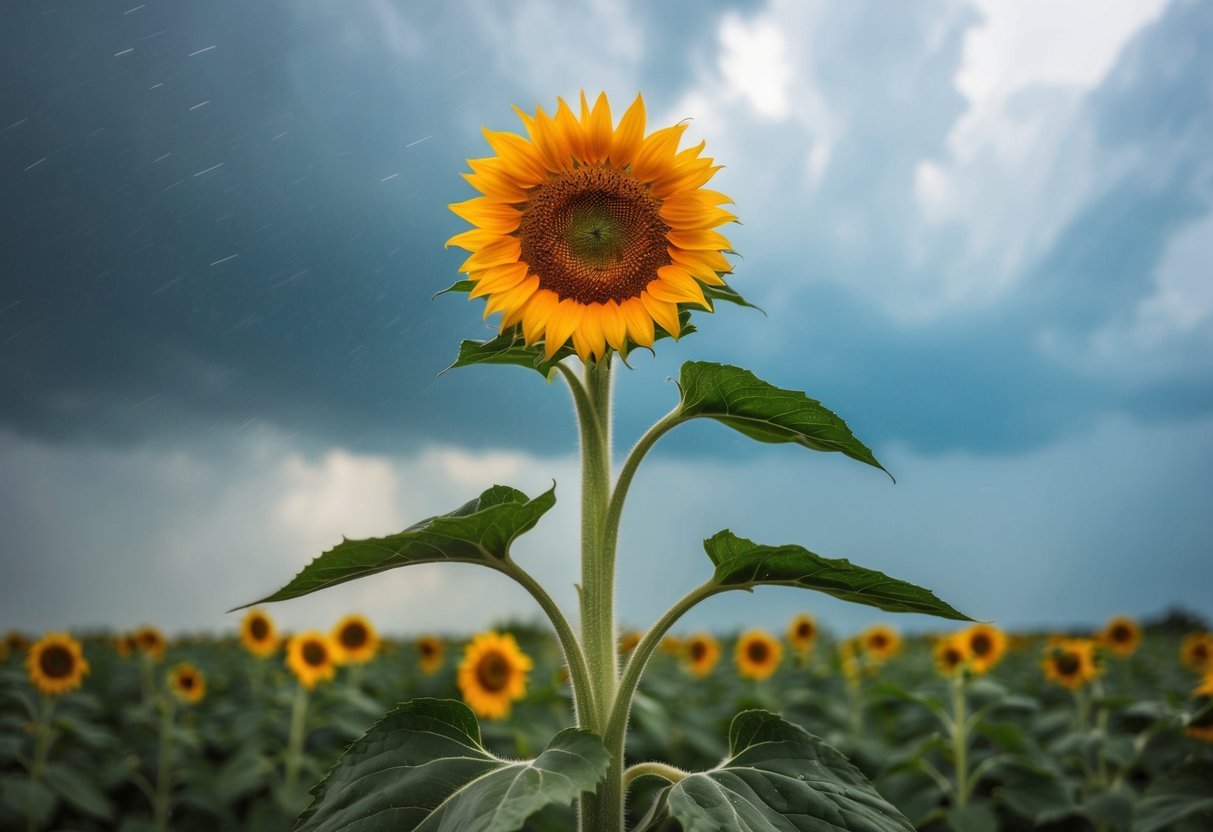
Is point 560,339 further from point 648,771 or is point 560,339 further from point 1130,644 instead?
point 1130,644

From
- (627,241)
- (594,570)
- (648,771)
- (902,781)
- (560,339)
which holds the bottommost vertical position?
(902,781)

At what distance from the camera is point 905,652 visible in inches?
529

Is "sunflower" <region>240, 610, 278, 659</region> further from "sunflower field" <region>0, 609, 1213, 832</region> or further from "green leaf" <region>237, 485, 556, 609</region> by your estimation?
"green leaf" <region>237, 485, 556, 609</region>

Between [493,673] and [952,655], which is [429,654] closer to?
[493,673]

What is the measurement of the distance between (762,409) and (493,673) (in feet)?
16.3

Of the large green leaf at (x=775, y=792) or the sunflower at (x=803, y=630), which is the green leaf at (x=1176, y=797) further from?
the sunflower at (x=803, y=630)

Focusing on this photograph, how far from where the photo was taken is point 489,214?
5.93 ft

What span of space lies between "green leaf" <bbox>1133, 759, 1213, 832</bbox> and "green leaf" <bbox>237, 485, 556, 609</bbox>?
12.0ft

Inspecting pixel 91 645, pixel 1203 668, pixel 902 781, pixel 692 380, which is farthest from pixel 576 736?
pixel 91 645

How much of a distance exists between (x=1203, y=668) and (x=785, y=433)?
8843 millimetres

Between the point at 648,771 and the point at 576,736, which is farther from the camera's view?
the point at 648,771

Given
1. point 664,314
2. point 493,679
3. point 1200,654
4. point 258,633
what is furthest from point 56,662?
point 1200,654

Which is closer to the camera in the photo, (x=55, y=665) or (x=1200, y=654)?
(x=55, y=665)

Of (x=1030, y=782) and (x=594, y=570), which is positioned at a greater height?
(x=594, y=570)
